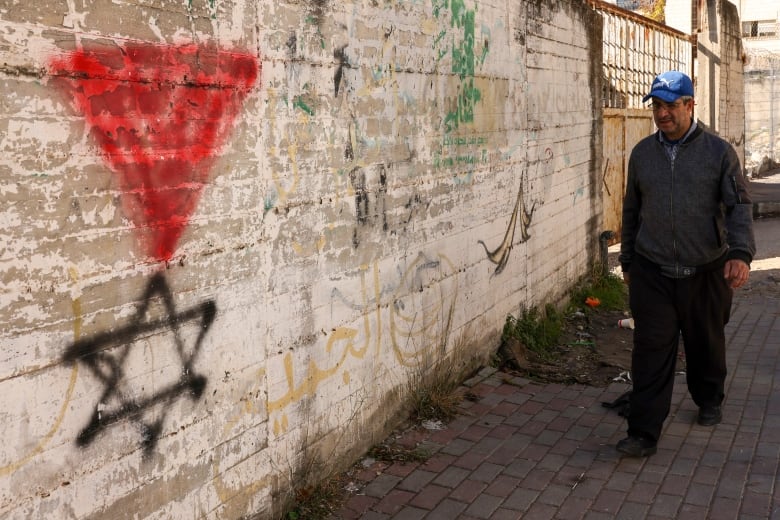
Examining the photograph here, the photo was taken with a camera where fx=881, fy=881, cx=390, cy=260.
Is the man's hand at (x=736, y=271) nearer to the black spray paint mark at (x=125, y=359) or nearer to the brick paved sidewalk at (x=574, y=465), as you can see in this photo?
the brick paved sidewalk at (x=574, y=465)

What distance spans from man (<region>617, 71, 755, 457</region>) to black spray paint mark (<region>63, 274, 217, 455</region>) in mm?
2453

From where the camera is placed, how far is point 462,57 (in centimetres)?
563

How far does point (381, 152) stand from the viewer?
4.63 metres

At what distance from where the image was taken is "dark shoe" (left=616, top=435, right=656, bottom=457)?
4.63 meters

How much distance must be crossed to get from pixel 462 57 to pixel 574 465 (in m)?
2.63

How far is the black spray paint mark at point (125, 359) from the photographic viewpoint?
2.85 meters

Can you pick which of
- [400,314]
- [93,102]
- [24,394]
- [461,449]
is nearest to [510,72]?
[400,314]

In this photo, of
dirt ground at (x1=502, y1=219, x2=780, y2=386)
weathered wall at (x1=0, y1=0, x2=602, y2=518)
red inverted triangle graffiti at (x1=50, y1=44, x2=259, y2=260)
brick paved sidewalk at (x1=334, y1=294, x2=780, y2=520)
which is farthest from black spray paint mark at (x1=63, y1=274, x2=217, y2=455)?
dirt ground at (x1=502, y1=219, x2=780, y2=386)

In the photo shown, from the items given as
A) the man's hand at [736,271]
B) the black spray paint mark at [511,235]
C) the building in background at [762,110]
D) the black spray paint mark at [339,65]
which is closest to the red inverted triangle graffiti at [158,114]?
the black spray paint mark at [339,65]

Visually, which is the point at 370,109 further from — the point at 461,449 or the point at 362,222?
the point at 461,449

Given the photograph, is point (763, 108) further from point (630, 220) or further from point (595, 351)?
point (630, 220)

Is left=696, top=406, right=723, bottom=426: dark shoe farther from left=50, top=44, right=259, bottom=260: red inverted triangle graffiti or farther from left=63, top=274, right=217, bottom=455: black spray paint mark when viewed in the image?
left=50, top=44, right=259, bottom=260: red inverted triangle graffiti

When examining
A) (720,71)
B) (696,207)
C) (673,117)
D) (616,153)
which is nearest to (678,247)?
(696,207)

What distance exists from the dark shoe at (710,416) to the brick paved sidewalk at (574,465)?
0.04 metres
